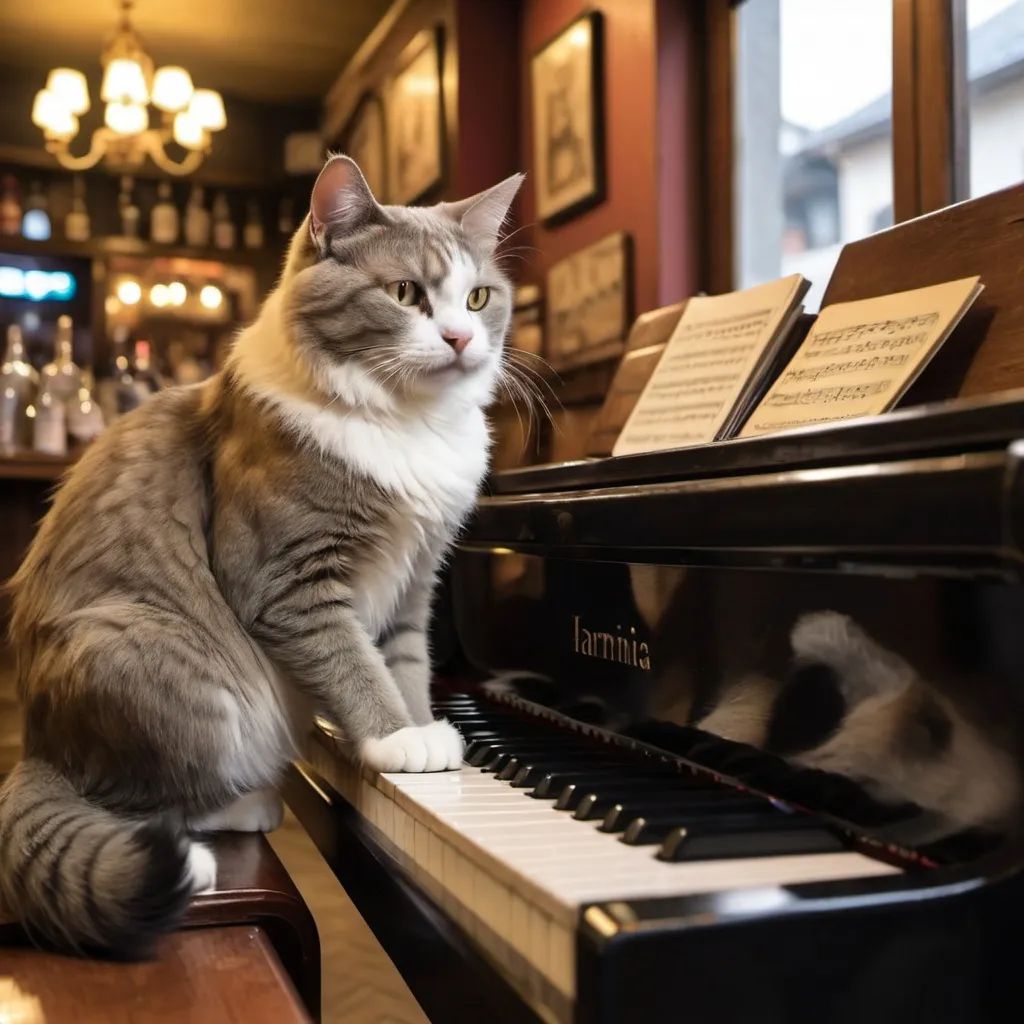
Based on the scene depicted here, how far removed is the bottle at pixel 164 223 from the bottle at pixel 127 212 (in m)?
0.09

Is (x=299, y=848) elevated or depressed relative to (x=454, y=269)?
depressed

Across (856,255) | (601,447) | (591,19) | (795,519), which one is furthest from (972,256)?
(591,19)

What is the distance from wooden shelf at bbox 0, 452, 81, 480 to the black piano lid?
277 centimetres

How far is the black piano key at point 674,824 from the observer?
2.60 ft

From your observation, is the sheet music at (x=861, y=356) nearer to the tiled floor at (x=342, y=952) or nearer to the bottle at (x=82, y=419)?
the tiled floor at (x=342, y=952)

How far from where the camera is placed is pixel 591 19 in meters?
3.22

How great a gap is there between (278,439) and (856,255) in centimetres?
78

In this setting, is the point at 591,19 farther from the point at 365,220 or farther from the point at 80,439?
the point at 80,439

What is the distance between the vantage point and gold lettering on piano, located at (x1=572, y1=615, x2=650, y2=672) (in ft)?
3.60

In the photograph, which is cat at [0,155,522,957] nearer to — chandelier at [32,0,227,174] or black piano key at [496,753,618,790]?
black piano key at [496,753,618,790]

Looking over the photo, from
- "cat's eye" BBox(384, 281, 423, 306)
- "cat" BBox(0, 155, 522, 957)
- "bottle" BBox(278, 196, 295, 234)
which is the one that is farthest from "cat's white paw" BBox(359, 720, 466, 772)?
"bottle" BBox(278, 196, 295, 234)

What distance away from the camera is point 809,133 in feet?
8.82

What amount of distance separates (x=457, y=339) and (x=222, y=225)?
5.22 m

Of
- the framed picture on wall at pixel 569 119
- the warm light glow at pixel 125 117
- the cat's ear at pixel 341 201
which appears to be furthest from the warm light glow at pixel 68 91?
the cat's ear at pixel 341 201
